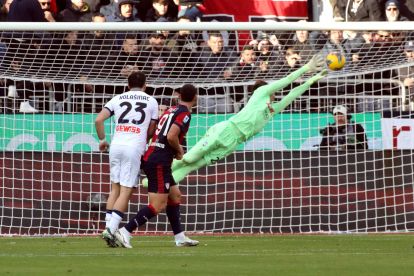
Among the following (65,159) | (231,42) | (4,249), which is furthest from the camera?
(231,42)

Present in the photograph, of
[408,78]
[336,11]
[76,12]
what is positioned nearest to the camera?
[408,78]

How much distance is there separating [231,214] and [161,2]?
5062 mm

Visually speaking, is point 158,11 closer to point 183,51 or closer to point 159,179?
point 183,51

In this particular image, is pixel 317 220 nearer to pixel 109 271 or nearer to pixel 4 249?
pixel 4 249

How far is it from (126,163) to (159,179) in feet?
1.65

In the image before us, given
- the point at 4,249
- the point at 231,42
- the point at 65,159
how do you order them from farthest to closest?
the point at 231,42 → the point at 65,159 → the point at 4,249

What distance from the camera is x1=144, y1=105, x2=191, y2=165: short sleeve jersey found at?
14.9m

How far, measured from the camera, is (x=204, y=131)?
19906 mm


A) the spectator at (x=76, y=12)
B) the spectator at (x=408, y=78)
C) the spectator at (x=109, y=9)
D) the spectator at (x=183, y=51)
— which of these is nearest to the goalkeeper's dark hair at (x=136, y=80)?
the spectator at (x=183, y=51)

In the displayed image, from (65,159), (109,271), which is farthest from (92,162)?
(109,271)

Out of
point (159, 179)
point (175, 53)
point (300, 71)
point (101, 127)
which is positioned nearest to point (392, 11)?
point (175, 53)

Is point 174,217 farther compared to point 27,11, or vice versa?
point 27,11

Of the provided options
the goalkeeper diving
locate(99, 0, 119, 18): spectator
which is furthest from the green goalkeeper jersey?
locate(99, 0, 119, 18): spectator

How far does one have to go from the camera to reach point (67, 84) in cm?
2019
